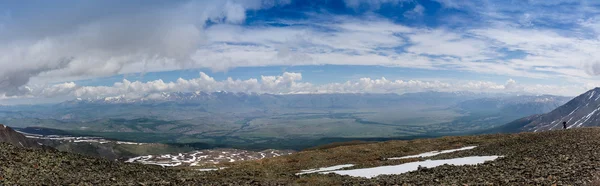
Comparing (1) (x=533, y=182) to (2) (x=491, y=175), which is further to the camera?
(2) (x=491, y=175)

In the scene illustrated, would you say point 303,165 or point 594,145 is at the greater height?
point 594,145

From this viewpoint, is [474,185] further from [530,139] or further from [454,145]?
[454,145]

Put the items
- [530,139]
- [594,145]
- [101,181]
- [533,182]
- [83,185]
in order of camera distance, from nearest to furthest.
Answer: [533,182], [83,185], [101,181], [594,145], [530,139]

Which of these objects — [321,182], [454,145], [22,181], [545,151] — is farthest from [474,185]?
[454,145]

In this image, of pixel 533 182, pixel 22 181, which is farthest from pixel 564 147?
pixel 22 181

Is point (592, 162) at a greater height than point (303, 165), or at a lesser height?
greater

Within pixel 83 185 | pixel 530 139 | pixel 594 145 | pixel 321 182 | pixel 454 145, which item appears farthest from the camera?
pixel 454 145

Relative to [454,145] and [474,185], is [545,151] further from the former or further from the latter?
[454,145]

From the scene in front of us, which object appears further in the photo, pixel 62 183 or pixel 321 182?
pixel 321 182

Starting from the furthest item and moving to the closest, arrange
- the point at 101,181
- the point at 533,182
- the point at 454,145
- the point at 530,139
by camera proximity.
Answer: the point at 454,145 < the point at 530,139 < the point at 101,181 < the point at 533,182
